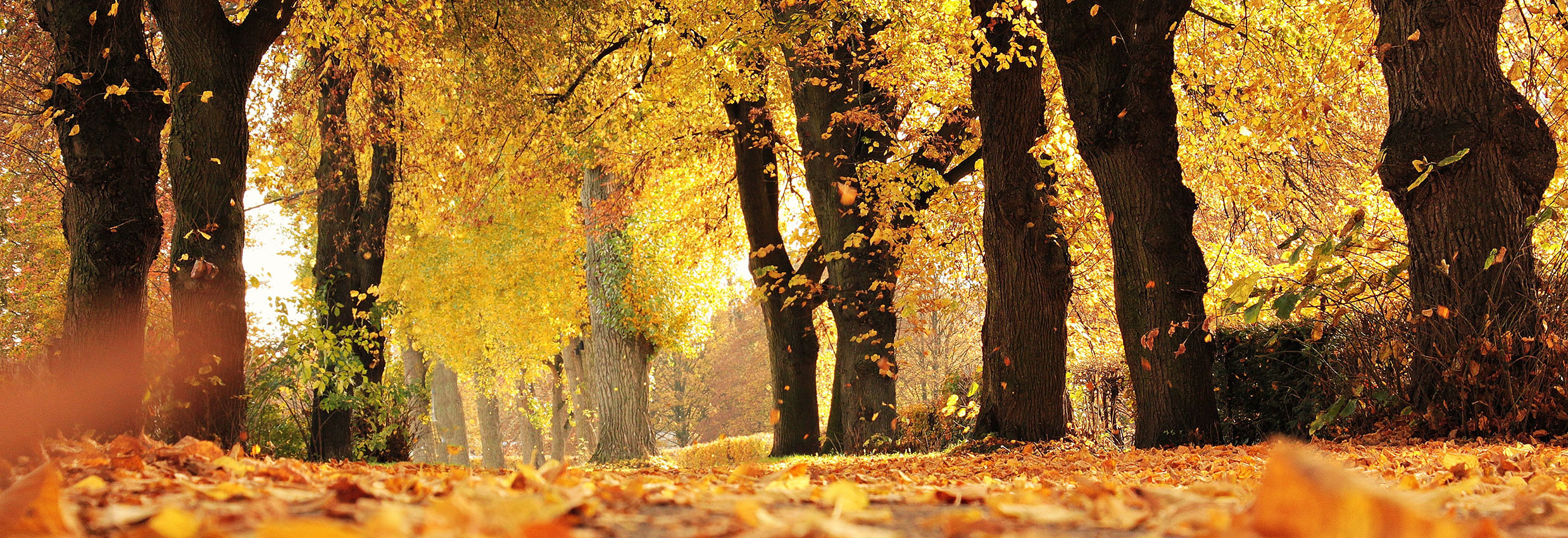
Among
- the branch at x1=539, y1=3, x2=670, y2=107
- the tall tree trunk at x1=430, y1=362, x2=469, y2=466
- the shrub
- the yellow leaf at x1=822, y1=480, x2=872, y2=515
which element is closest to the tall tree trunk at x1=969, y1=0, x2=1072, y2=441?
the branch at x1=539, y1=3, x2=670, y2=107

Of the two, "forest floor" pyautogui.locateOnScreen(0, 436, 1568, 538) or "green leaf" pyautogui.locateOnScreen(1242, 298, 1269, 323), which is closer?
"forest floor" pyautogui.locateOnScreen(0, 436, 1568, 538)

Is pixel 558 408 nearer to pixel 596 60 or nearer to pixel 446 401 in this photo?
pixel 446 401

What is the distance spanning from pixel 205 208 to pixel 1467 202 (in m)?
8.14

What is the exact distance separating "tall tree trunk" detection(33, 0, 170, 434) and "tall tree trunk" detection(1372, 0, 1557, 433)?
7251 mm

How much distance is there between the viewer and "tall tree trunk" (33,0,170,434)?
587cm

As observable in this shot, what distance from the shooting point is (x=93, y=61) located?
5.98 metres

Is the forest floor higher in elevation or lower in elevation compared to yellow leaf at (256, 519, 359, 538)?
lower

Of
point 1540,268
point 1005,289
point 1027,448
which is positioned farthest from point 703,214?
point 1540,268

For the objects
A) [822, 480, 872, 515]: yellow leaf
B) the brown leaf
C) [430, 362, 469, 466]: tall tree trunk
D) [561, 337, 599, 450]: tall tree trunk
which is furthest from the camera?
[430, 362, 469, 466]: tall tree trunk

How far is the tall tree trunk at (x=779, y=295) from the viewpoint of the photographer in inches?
510

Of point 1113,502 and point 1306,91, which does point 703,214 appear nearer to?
point 1306,91

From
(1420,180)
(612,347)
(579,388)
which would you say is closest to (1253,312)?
(1420,180)

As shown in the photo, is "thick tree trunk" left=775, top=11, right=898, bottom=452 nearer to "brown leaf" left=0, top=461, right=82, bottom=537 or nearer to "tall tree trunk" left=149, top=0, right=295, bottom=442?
"tall tree trunk" left=149, top=0, right=295, bottom=442

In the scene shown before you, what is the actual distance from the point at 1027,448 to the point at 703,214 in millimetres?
10211
